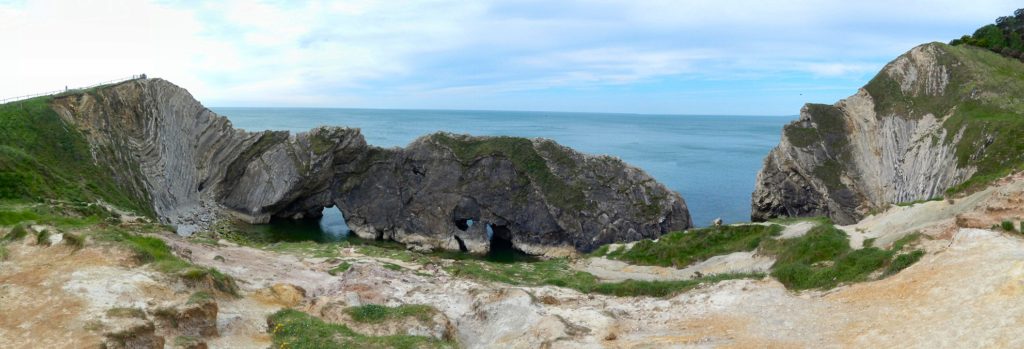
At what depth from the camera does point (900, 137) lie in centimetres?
6241

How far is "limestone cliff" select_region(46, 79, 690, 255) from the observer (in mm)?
65125

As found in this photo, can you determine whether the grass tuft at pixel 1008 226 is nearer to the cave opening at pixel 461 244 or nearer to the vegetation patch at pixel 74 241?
the vegetation patch at pixel 74 241

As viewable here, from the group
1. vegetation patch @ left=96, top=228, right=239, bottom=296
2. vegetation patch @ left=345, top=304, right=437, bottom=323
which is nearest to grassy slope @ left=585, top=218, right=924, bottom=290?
vegetation patch @ left=345, top=304, right=437, bottom=323

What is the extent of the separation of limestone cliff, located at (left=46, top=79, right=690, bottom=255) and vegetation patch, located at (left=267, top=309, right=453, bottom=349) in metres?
45.7

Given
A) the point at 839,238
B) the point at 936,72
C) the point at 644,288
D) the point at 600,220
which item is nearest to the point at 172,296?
the point at 644,288

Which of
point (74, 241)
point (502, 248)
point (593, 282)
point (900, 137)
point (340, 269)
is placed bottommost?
point (502, 248)

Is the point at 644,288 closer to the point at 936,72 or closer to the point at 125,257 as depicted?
the point at 125,257

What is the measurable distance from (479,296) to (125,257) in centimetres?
1291

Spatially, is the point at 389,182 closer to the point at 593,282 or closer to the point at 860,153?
the point at 593,282

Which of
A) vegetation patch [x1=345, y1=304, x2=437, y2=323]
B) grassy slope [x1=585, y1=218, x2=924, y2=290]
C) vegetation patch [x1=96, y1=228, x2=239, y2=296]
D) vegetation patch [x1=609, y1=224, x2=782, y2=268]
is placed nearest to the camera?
vegetation patch [x1=96, y1=228, x2=239, y2=296]

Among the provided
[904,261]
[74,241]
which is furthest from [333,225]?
[904,261]

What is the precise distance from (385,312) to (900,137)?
6113 centimetres

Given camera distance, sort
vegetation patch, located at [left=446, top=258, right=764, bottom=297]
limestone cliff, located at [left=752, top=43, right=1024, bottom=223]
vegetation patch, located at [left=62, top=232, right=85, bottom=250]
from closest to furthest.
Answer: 1. vegetation patch, located at [left=62, top=232, right=85, bottom=250]
2. vegetation patch, located at [left=446, top=258, right=764, bottom=297]
3. limestone cliff, located at [left=752, top=43, right=1024, bottom=223]

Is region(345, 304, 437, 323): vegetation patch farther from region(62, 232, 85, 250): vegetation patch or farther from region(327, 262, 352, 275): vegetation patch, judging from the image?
region(62, 232, 85, 250): vegetation patch
